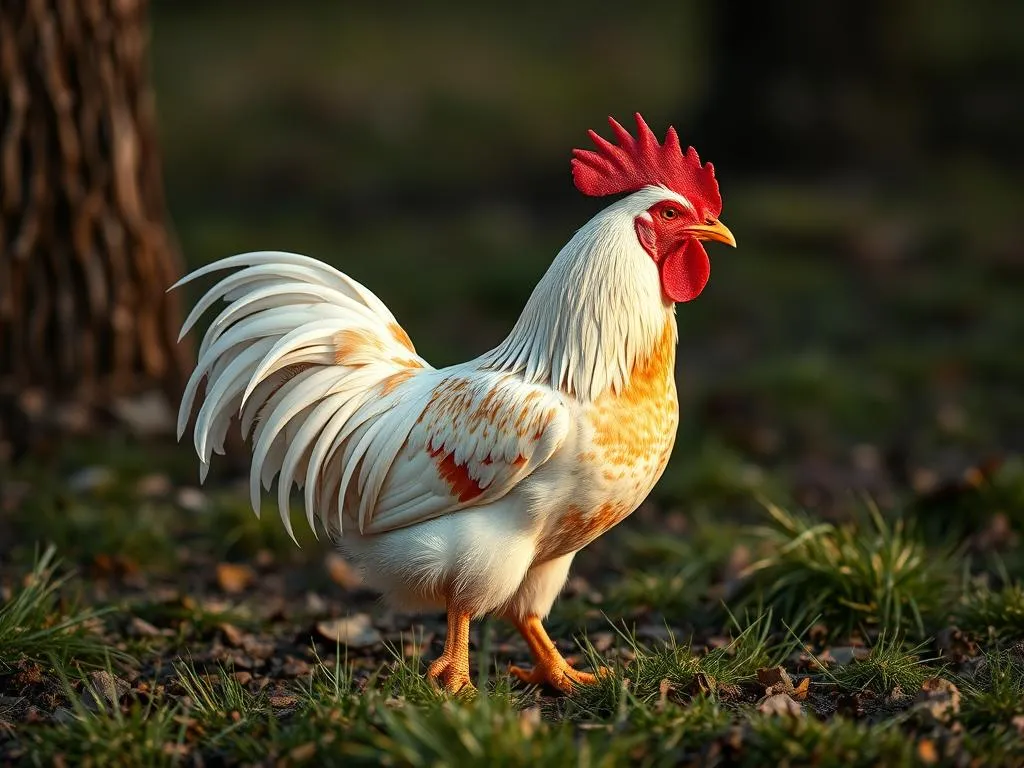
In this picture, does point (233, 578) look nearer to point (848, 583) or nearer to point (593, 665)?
point (593, 665)

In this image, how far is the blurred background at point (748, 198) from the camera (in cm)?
858

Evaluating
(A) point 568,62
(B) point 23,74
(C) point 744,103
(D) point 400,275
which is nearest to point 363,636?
(B) point 23,74

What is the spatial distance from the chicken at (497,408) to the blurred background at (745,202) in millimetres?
3050

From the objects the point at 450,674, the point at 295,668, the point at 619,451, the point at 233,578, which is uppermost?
the point at 619,451

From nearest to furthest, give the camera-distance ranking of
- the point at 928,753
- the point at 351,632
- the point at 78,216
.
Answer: the point at 928,753 → the point at 351,632 → the point at 78,216

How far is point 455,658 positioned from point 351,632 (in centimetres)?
110

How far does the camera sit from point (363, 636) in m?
5.30

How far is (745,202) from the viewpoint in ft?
39.4

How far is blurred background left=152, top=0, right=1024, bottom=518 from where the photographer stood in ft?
28.1

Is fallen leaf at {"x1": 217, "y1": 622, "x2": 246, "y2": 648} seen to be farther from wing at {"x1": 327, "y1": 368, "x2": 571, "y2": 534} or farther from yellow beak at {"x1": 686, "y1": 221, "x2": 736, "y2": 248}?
yellow beak at {"x1": 686, "y1": 221, "x2": 736, "y2": 248}

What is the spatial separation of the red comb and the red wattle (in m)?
0.17

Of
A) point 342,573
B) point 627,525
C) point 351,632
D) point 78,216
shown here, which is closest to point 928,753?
point 351,632

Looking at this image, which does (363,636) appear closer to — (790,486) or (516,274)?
(790,486)

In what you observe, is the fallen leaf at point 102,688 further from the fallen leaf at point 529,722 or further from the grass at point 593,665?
the fallen leaf at point 529,722
